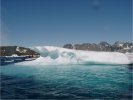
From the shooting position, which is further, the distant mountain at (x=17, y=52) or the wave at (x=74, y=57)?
the distant mountain at (x=17, y=52)

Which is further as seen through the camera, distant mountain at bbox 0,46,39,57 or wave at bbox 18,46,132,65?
distant mountain at bbox 0,46,39,57

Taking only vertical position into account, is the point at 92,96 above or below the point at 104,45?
below

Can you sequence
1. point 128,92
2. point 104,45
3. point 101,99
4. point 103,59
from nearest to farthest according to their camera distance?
1. point 101,99
2. point 128,92
3. point 103,59
4. point 104,45

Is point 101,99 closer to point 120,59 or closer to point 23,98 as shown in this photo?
point 23,98

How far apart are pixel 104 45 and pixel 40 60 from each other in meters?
14.0

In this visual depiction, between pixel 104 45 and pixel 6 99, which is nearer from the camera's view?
pixel 6 99

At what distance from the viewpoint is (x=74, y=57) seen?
1145 inches

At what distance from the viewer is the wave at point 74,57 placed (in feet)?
93.4

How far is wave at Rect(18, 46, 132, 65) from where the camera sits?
2847 cm

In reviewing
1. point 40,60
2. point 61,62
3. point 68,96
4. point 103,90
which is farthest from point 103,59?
point 68,96

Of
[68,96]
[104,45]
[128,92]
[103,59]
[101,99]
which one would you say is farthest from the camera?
[104,45]

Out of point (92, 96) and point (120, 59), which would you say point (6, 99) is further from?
point (120, 59)

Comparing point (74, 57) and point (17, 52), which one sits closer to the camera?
point (74, 57)

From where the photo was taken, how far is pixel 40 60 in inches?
1167
